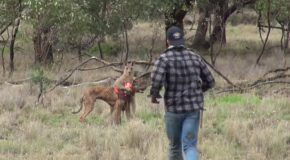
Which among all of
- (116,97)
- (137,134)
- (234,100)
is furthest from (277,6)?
(137,134)

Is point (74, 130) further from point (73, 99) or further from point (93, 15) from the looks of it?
point (93, 15)

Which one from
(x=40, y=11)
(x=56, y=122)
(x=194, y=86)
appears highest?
(x=40, y=11)

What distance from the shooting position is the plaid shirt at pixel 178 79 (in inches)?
255

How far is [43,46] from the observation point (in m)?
18.8

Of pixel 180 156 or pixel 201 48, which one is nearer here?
pixel 180 156

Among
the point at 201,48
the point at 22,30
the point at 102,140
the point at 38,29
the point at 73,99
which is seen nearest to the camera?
the point at 102,140

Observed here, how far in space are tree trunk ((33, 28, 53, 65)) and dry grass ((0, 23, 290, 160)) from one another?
353cm

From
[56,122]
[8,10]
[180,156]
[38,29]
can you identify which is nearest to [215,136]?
[180,156]

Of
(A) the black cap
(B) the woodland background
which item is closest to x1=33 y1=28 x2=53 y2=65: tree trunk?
(B) the woodland background

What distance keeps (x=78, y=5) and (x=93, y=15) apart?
3.34ft

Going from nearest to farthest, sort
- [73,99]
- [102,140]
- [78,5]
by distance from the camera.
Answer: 1. [102,140]
2. [73,99]
3. [78,5]

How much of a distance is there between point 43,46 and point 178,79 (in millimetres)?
12917

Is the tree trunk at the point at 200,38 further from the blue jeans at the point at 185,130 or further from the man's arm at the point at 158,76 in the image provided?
the man's arm at the point at 158,76

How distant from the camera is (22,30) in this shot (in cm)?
1884
